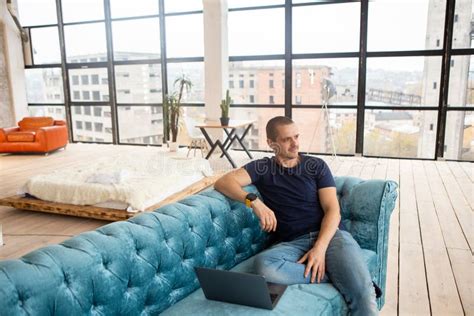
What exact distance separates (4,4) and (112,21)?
8.81 feet

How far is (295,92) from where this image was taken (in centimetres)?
785

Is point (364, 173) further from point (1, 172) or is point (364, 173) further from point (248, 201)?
point (1, 172)

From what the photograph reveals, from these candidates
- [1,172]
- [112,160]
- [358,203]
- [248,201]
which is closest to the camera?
[248,201]

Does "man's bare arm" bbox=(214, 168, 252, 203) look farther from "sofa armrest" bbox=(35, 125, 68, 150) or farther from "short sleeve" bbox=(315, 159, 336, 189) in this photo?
"sofa armrest" bbox=(35, 125, 68, 150)

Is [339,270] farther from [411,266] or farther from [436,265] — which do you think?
[436,265]

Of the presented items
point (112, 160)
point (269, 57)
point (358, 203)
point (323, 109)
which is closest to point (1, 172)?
point (112, 160)

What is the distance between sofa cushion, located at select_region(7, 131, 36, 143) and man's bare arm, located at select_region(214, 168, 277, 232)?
7041 millimetres

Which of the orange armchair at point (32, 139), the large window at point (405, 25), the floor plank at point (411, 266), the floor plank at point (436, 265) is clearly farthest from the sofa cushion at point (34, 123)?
the floor plank at point (436, 265)

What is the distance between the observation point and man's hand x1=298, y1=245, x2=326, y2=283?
188cm

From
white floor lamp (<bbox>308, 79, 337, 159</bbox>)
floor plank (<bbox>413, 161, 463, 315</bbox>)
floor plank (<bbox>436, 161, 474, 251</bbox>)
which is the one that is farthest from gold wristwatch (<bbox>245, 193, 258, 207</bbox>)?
white floor lamp (<bbox>308, 79, 337, 159</bbox>)

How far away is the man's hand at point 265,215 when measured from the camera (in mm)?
2014

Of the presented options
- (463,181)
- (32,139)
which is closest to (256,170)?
(463,181)

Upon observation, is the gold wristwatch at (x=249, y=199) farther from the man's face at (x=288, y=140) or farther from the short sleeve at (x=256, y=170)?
the man's face at (x=288, y=140)

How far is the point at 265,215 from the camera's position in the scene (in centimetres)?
202
